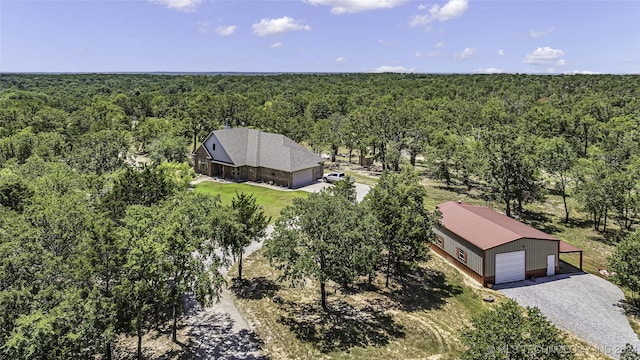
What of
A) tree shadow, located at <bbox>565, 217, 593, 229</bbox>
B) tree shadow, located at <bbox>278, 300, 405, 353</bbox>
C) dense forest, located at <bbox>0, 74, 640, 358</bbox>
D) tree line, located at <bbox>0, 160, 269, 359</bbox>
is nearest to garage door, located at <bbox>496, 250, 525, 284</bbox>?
tree shadow, located at <bbox>278, 300, 405, 353</bbox>

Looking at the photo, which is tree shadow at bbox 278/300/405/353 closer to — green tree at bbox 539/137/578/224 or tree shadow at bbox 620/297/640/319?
tree shadow at bbox 620/297/640/319

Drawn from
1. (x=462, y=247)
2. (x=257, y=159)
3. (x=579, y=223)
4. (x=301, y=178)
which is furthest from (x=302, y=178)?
(x=579, y=223)

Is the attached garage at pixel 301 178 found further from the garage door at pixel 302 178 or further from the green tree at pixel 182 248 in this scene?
the green tree at pixel 182 248

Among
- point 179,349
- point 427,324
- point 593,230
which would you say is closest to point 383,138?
point 593,230

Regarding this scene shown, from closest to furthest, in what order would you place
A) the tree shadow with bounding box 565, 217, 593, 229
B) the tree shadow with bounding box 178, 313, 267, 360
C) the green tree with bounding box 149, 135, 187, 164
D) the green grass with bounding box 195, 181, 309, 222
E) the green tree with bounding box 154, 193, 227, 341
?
the green tree with bounding box 154, 193, 227, 341
the tree shadow with bounding box 178, 313, 267, 360
the tree shadow with bounding box 565, 217, 593, 229
the green grass with bounding box 195, 181, 309, 222
the green tree with bounding box 149, 135, 187, 164

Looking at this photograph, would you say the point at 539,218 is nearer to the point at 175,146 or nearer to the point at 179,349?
the point at 179,349

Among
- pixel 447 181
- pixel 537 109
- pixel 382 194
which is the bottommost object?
pixel 447 181
